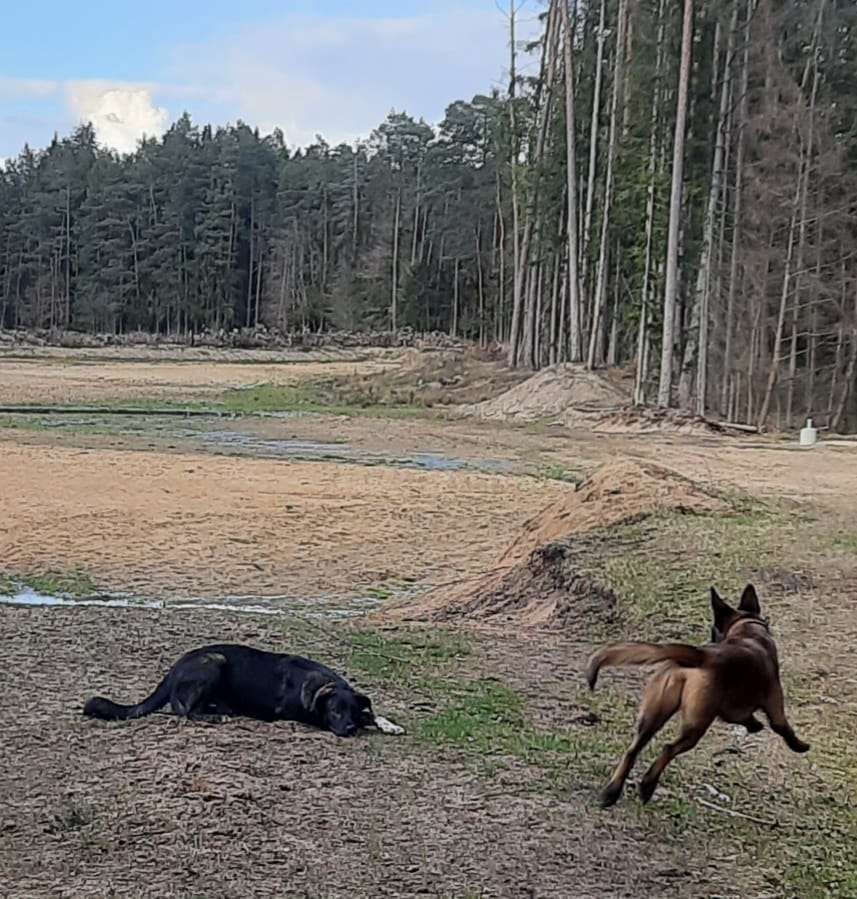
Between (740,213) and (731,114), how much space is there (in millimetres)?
3228

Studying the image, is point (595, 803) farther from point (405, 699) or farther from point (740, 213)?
point (740, 213)

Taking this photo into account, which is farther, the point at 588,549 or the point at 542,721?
the point at 588,549

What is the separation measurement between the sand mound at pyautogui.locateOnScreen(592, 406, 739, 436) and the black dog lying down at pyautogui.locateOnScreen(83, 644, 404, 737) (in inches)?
868

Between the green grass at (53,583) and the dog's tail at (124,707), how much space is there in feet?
18.2

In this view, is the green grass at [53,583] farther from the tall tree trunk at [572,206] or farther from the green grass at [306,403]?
the tall tree trunk at [572,206]

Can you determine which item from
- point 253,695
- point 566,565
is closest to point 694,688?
point 253,695

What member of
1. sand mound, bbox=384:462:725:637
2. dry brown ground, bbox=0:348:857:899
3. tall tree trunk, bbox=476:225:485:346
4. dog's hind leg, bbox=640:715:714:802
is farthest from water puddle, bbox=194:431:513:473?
tall tree trunk, bbox=476:225:485:346

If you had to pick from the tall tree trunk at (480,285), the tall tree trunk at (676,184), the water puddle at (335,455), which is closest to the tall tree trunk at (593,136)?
the tall tree trunk at (676,184)

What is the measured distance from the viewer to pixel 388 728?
5930mm

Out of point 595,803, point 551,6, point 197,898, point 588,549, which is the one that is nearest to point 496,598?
point 588,549

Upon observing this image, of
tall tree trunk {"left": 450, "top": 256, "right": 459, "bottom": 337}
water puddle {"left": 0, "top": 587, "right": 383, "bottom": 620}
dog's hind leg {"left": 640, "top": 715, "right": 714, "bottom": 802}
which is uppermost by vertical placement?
tall tree trunk {"left": 450, "top": 256, "right": 459, "bottom": 337}

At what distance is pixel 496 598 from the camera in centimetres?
1109

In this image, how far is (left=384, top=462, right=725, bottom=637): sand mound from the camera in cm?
999

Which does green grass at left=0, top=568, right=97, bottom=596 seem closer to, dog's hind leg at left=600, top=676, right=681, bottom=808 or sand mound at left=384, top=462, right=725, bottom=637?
sand mound at left=384, top=462, right=725, bottom=637
